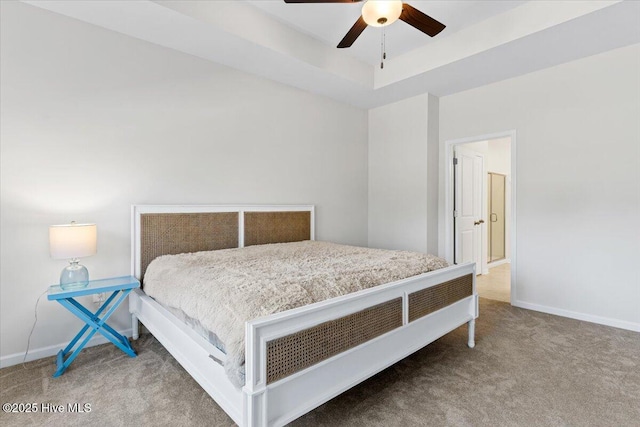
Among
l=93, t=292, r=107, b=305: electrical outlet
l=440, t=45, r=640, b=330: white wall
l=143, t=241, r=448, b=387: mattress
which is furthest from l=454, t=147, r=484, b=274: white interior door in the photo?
l=93, t=292, r=107, b=305: electrical outlet

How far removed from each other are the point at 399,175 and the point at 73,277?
3.74 meters

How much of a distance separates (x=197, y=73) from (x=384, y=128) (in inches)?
103

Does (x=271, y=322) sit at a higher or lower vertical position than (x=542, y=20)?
lower

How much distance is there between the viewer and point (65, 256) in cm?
218

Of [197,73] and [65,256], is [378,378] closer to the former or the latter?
[65,256]

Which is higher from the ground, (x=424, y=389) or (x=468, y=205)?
(x=468, y=205)

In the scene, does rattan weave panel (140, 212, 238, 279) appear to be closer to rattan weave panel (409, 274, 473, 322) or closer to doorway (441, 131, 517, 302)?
rattan weave panel (409, 274, 473, 322)

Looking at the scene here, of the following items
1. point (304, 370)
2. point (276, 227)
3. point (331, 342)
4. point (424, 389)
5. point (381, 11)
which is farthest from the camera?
point (276, 227)

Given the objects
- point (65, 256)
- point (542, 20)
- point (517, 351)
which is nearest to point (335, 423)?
point (517, 351)

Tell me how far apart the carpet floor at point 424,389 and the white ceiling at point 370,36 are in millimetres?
2586

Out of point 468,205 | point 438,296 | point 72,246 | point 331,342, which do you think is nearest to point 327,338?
point 331,342

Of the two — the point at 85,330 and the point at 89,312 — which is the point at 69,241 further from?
the point at 85,330

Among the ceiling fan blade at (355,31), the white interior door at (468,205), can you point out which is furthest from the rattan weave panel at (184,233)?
the white interior door at (468,205)

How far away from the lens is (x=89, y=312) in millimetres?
2344
